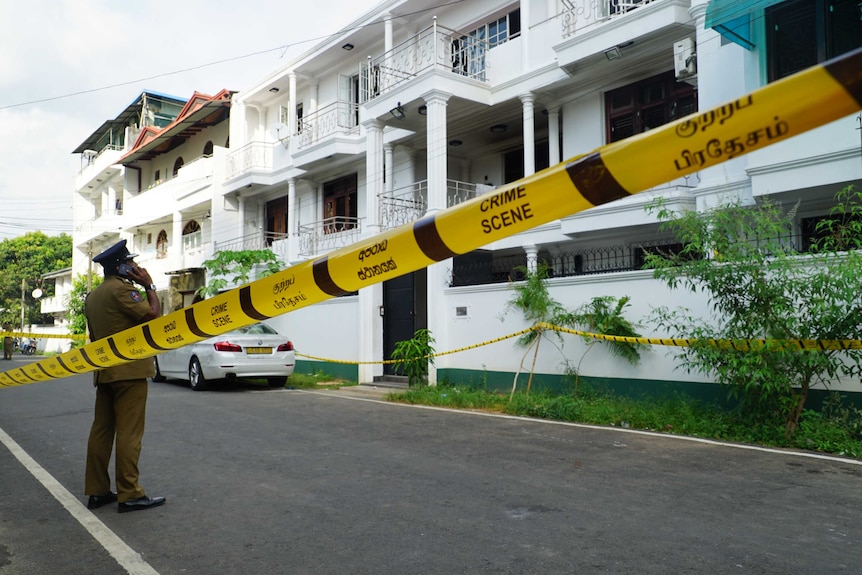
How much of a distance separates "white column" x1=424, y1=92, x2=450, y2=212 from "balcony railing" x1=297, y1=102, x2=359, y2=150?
227 inches

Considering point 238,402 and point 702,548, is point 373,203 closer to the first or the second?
point 238,402

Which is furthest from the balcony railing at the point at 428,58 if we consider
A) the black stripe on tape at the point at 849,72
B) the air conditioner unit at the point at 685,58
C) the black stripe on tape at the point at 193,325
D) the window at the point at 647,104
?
the black stripe on tape at the point at 849,72

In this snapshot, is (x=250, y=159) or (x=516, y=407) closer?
(x=516, y=407)

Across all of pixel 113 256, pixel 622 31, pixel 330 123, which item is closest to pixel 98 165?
pixel 330 123

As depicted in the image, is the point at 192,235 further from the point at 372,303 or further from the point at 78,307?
the point at 372,303

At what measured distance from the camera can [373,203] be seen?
15.0 metres

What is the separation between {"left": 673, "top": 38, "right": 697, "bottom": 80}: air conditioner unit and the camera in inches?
427

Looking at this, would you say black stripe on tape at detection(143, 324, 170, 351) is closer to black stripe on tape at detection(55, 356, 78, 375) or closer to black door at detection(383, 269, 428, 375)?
black stripe on tape at detection(55, 356, 78, 375)

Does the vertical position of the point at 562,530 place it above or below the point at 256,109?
below

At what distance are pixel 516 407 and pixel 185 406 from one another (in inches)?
211

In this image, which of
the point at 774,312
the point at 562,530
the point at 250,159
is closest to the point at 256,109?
the point at 250,159

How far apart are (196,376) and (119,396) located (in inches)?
357

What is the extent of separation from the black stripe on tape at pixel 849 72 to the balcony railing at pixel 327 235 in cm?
1604

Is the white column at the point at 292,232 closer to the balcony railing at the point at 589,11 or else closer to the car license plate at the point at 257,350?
the car license plate at the point at 257,350
